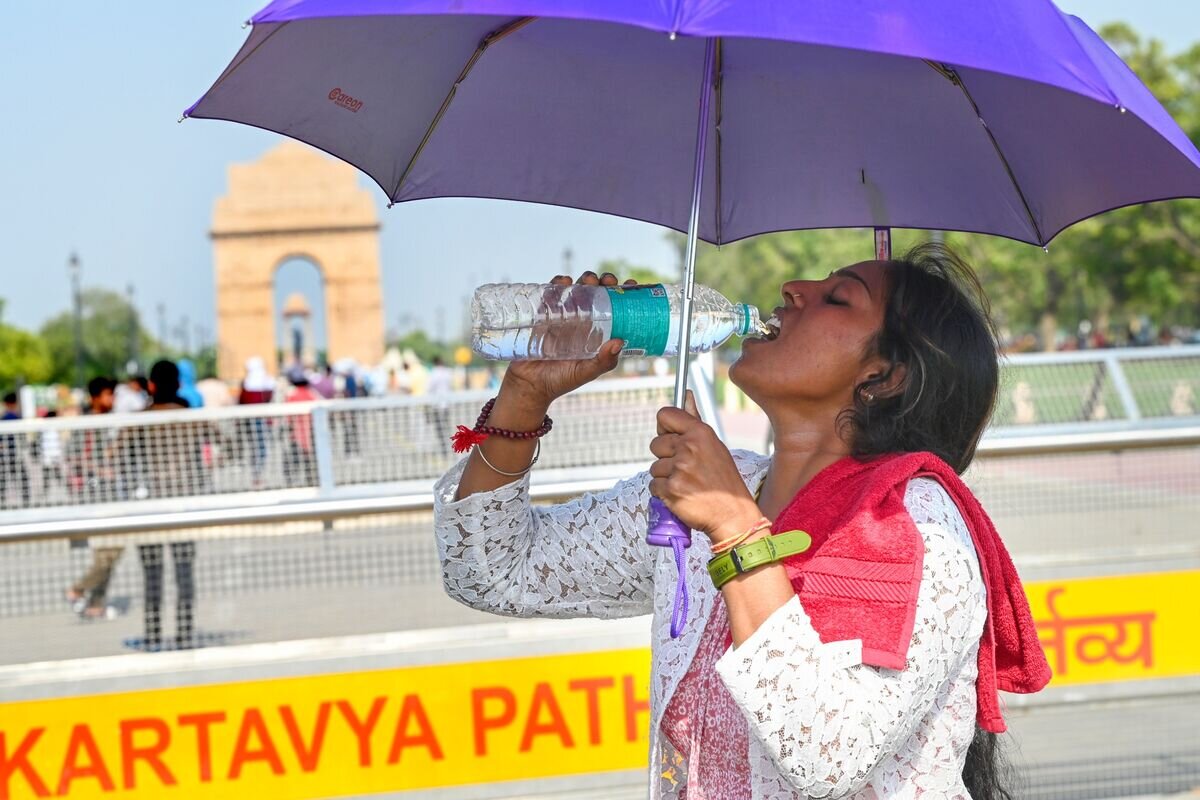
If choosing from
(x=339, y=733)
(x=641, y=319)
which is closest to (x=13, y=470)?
(x=339, y=733)

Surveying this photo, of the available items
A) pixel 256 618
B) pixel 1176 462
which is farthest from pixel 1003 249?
pixel 256 618

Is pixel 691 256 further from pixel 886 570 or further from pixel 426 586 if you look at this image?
pixel 426 586

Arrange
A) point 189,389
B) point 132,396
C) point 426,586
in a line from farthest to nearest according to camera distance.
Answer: point 132,396 → point 189,389 → point 426,586

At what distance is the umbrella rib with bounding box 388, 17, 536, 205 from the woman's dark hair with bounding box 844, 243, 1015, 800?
36.3 inches

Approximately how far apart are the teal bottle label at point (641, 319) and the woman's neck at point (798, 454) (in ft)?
0.92

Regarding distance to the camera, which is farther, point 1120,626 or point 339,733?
point 1120,626

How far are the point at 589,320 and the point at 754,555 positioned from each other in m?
0.70

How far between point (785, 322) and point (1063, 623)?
3203 mm

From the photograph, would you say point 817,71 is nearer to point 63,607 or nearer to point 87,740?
point 87,740

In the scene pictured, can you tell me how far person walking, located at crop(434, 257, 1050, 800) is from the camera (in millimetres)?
1937

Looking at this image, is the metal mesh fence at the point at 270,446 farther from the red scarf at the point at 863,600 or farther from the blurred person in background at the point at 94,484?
the red scarf at the point at 863,600

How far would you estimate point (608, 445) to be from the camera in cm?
539

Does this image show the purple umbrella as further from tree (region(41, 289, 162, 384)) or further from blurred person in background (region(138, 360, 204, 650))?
tree (region(41, 289, 162, 384))

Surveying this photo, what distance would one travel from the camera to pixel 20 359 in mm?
74500
